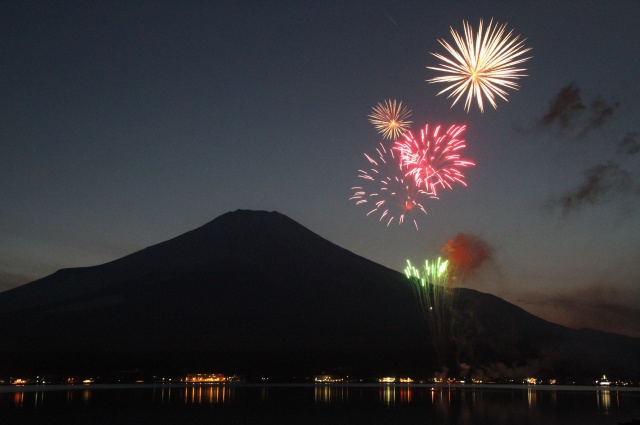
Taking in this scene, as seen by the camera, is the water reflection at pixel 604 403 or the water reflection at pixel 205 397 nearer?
the water reflection at pixel 604 403

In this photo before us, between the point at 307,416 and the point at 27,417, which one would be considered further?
the point at 307,416

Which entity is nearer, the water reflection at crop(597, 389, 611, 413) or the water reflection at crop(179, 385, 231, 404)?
the water reflection at crop(597, 389, 611, 413)

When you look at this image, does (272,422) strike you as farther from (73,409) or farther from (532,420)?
(73,409)

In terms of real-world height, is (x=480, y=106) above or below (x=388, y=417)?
above

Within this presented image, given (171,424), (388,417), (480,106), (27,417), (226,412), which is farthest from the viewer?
(226,412)

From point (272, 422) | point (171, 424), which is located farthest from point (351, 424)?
point (171, 424)

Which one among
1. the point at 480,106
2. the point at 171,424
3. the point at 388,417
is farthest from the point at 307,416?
the point at 480,106

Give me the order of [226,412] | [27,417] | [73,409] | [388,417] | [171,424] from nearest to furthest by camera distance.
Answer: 1. [171,424]
2. [27,417]
3. [388,417]
4. [226,412]
5. [73,409]

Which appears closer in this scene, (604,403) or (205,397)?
(604,403)

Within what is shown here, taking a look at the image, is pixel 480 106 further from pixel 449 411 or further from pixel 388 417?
pixel 449 411

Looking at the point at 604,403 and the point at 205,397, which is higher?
the point at 604,403
